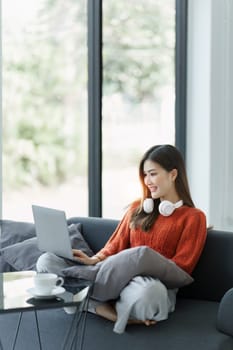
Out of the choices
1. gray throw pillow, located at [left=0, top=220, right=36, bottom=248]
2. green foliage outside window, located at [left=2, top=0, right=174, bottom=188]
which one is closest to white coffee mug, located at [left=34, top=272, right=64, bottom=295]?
gray throw pillow, located at [left=0, top=220, right=36, bottom=248]

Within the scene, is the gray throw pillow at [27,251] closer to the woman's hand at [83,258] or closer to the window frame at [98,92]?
the woman's hand at [83,258]

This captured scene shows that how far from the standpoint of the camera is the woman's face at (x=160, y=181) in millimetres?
3404

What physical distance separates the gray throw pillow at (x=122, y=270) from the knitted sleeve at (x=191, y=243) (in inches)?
5.6

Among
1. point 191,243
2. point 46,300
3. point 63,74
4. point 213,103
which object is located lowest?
point 46,300

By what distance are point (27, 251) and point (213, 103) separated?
1.47 m

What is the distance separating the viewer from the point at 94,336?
3061 mm

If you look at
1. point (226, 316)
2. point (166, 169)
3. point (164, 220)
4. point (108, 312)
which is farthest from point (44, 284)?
point (166, 169)

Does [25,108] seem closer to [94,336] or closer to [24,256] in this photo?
[24,256]

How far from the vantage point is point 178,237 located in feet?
10.9

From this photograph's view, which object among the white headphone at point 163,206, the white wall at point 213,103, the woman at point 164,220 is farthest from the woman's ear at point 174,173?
the white wall at point 213,103

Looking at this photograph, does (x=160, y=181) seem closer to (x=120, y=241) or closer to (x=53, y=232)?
(x=120, y=241)

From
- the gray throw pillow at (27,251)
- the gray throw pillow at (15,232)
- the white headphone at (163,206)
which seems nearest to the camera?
the white headphone at (163,206)

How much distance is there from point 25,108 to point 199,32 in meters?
1.19

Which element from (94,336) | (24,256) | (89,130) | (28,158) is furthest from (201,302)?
(28,158)
